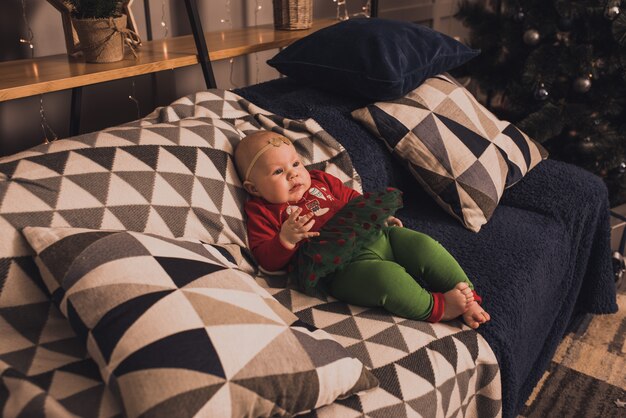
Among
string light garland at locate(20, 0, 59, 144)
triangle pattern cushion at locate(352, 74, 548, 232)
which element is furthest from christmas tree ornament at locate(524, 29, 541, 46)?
string light garland at locate(20, 0, 59, 144)

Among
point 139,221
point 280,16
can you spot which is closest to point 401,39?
point 280,16

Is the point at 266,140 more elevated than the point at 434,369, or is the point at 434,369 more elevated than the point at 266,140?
the point at 266,140

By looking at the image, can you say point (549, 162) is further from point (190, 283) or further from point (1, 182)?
point (1, 182)

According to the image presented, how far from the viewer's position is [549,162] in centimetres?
189

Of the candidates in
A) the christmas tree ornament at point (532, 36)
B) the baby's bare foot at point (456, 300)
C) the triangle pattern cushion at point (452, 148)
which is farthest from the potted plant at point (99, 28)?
the christmas tree ornament at point (532, 36)

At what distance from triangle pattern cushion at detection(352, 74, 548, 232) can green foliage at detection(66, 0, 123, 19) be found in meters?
0.68

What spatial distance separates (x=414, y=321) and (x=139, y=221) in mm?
561

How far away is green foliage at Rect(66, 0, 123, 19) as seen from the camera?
1.49 meters

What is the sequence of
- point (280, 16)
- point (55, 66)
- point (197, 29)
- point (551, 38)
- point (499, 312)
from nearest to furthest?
point (499, 312), point (55, 66), point (197, 29), point (280, 16), point (551, 38)

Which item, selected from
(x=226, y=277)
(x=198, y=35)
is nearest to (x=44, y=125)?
(x=198, y=35)

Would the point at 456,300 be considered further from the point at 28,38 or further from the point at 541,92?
the point at 541,92

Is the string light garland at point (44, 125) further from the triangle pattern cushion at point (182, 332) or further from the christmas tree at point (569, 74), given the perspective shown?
the christmas tree at point (569, 74)

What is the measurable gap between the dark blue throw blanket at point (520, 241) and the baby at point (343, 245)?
Result: 112 millimetres

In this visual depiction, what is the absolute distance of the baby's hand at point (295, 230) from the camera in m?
1.26
